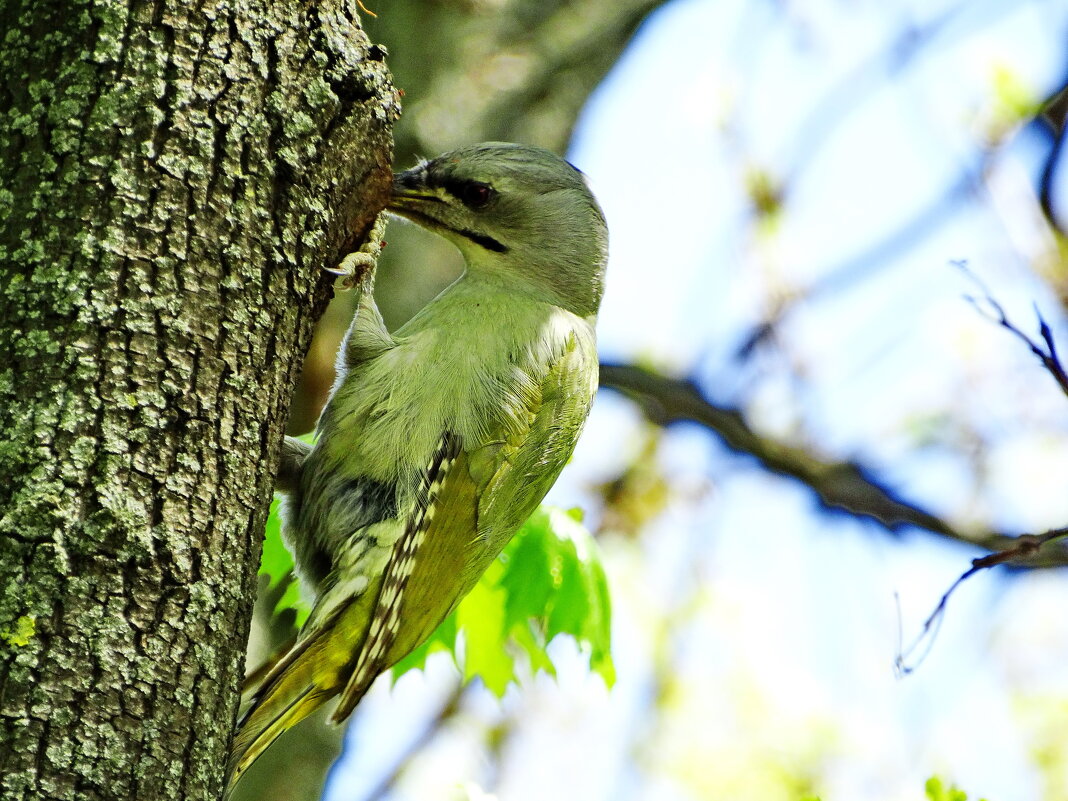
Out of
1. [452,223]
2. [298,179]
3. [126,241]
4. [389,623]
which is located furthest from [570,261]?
[126,241]

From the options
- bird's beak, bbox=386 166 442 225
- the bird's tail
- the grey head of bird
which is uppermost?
bird's beak, bbox=386 166 442 225

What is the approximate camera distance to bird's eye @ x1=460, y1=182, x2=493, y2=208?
135 inches

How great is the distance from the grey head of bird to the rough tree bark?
1.21m

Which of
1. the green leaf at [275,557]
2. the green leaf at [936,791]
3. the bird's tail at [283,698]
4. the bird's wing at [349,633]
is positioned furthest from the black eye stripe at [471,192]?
the green leaf at [936,791]

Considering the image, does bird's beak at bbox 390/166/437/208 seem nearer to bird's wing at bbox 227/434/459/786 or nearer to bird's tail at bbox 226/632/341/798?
bird's wing at bbox 227/434/459/786

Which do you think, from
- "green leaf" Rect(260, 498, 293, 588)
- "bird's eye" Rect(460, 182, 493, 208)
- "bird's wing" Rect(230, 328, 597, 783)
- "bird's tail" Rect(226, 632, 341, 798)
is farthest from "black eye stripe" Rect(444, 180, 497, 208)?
"bird's tail" Rect(226, 632, 341, 798)

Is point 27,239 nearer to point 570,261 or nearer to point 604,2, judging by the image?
point 570,261

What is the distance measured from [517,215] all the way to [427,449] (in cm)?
90

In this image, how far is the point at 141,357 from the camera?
1.88m

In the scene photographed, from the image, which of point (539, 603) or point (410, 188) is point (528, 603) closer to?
point (539, 603)

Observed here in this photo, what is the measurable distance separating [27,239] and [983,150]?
6.36 metres

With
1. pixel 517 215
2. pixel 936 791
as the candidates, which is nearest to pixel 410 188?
pixel 517 215

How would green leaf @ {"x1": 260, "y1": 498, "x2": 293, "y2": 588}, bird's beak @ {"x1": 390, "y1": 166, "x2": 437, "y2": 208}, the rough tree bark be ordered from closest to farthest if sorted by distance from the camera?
1. the rough tree bark
2. bird's beak @ {"x1": 390, "y1": 166, "x2": 437, "y2": 208}
3. green leaf @ {"x1": 260, "y1": 498, "x2": 293, "y2": 588}

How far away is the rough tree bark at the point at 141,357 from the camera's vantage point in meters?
1.74
